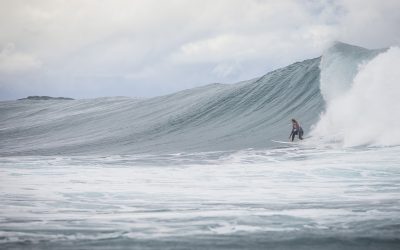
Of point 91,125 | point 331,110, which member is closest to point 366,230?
point 331,110

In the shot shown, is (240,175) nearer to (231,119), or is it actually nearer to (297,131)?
(297,131)

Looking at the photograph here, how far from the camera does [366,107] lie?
13375mm

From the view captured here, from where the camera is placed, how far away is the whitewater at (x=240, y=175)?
4023 millimetres

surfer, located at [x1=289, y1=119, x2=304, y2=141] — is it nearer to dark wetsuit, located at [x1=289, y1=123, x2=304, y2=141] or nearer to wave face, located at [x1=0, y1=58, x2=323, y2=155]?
dark wetsuit, located at [x1=289, y1=123, x2=304, y2=141]

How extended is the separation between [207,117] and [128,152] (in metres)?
5.90

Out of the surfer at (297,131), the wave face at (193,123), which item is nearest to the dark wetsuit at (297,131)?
the surfer at (297,131)

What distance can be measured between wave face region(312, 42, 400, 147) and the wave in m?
0.06

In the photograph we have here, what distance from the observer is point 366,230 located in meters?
4.00

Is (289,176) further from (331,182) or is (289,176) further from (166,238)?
(166,238)

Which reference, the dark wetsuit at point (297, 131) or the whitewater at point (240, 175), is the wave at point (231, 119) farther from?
the dark wetsuit at point (297, 131)

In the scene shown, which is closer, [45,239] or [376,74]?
[45,239]

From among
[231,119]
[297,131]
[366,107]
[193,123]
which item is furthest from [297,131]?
[193,123]

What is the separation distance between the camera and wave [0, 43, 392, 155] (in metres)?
14.5

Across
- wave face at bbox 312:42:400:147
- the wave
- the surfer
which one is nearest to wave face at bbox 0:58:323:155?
the wave
